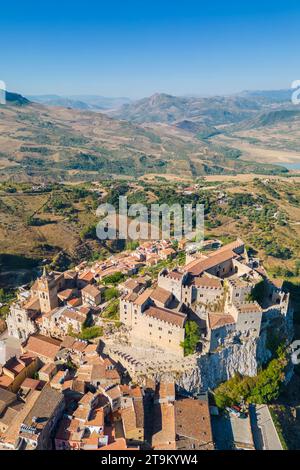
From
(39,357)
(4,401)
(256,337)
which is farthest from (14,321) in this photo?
(256,337)

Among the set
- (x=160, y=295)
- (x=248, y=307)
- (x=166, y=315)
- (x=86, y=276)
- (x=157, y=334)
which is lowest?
(x=86, y=276)

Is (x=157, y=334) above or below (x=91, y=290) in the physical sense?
below

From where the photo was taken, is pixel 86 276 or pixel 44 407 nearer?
pixel 44 407

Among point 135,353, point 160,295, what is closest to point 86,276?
→ point 160,295

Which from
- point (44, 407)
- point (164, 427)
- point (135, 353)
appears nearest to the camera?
point (44, 407)

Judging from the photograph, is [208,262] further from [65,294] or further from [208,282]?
[65,294]

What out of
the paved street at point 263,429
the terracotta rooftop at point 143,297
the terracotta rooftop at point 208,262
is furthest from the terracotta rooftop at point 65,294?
the paved street at point 263,429

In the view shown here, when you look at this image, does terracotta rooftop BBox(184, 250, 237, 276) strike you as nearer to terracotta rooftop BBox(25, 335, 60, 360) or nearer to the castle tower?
the castle tower

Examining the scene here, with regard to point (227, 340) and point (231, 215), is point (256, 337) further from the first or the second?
point (231, 215)

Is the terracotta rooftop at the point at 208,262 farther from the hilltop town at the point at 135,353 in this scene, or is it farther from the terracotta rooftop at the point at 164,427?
the terracotta rooftop at the point at 164,427
